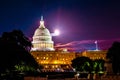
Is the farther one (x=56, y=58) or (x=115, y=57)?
(x=56, y=58)

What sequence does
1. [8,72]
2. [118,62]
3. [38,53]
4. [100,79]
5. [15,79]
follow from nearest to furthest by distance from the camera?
[100,79] < [15,79] < [8,72] < [118,62] < [38,53]

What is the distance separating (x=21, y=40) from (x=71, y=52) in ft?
342

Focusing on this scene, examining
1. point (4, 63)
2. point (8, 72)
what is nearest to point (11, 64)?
point (4, 63)

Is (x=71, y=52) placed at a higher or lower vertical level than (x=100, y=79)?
higher

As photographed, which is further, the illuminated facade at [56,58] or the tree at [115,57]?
the illuminated facade at [56,58]

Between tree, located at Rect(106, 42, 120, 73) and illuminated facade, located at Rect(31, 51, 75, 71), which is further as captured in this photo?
illuminated facade, located at Rect(31, 51, 75, 71)

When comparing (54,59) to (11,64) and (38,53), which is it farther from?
(11,64)

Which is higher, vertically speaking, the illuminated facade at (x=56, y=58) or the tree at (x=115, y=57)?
the illuminated facade at (x=56, y=58)

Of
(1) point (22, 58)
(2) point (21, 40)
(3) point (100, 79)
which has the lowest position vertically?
(3) point (100, 79)

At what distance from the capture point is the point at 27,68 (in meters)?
85.4

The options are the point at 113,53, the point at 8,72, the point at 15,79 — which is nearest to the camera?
the point at 15,79

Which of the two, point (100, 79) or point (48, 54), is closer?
point (100, 79)

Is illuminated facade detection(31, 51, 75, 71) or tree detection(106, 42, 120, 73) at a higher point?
illuminated facade detection(31, 51, 75, 71)

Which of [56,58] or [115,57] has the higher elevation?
[56,58]
